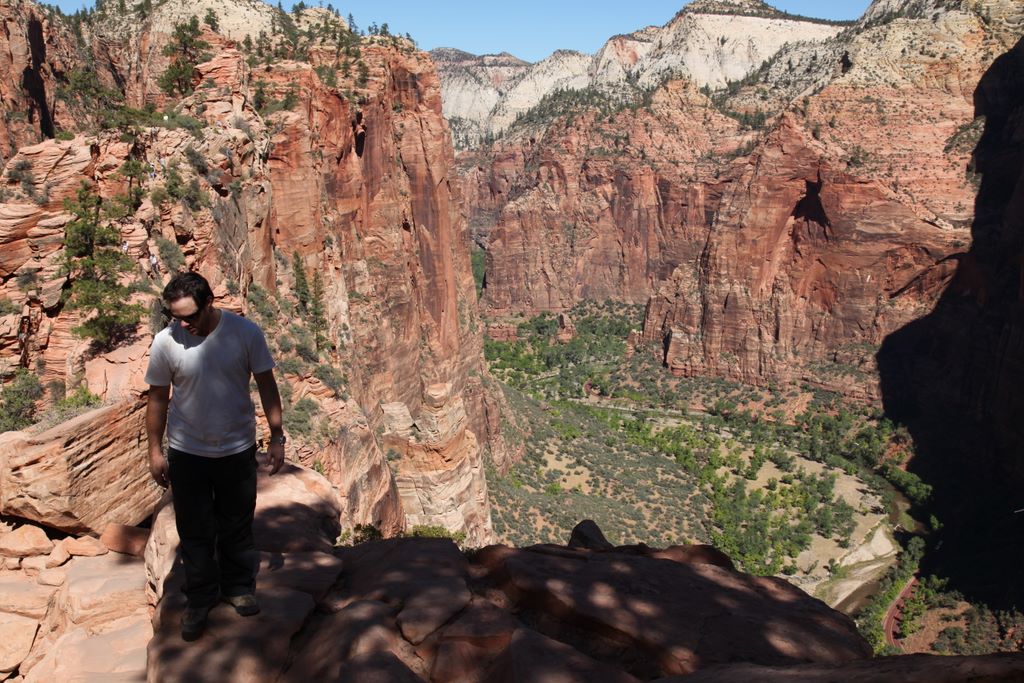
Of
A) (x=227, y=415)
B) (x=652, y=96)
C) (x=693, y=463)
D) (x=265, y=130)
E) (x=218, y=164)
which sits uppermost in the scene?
(x=652, y=96)

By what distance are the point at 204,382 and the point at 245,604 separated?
1.79 metres

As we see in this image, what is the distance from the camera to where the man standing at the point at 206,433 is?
4707 mm

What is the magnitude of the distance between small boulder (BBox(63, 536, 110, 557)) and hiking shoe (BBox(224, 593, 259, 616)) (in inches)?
109

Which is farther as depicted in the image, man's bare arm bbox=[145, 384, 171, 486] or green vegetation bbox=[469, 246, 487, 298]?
green vegetation bbox=[469, 246, 487, 298]

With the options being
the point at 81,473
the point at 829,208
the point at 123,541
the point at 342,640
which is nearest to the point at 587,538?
the point at 342,640

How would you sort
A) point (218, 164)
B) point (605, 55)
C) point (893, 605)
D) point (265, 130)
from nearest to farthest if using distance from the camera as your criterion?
point (218, 164), point (265, 130), point (893, 605), point (605, 55)

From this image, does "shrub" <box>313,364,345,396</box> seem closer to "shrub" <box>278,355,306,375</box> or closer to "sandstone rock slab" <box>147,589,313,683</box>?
"shrub" <box>278,355,306,375</box>

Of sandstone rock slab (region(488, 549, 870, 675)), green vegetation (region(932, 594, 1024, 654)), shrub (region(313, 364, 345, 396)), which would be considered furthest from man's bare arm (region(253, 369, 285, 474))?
green vegetation (region(932, 594, 1024, 654))

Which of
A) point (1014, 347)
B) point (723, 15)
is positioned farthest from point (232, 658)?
point (723, 15)

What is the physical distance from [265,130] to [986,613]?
42.1 m

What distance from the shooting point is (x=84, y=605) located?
5.74 m

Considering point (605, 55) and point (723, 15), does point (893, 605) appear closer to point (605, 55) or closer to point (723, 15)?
point (723, 15)

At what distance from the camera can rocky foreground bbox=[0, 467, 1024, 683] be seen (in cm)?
452

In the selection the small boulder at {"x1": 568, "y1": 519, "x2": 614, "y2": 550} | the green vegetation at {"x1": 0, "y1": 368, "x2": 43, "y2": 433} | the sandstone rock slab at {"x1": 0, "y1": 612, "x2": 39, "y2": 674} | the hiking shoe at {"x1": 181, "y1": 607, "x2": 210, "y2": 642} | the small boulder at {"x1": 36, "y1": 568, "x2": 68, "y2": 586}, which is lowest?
the small boulder at {"x1": 568, "y1": 519, "x2": 614, "y2": 550}
